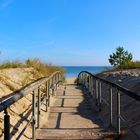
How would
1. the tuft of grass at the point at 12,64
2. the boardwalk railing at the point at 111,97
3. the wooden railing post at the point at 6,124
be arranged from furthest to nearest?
the tuft of grass at the point at 12,64
the boardwalk railing at the point at 111,97
the wooden railing post at the point at 6,124

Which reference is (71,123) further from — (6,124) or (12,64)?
(12,64)

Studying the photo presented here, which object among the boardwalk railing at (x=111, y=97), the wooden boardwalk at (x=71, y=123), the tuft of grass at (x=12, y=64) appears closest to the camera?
the boardwalk railing at (x=111, y=97)

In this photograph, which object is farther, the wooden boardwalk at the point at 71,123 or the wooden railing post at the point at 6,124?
the wooden boardwalk at the point at 71,123

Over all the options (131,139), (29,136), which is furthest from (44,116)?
(131,139)

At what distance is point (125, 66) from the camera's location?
32531mm

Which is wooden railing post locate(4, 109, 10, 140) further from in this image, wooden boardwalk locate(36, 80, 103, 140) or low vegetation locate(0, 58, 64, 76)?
low vegetation locate(0, 58, 64, 76)

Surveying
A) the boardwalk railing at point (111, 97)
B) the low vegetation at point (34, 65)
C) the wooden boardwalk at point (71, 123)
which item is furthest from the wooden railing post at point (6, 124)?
the low vegetation at point (34, 65)

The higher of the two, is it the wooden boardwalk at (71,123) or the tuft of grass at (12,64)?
the tuft of grass at (12,64)

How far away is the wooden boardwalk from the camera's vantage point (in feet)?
29.2

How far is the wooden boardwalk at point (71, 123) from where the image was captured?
8914mm

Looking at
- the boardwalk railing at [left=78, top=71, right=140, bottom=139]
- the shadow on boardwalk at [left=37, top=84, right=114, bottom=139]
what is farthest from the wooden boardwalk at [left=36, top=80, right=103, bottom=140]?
the boardwalk railing at [left=78, top=71, right=140, bottom=139]

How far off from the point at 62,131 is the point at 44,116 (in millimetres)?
2298

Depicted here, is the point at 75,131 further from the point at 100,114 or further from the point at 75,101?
the point at 75,101

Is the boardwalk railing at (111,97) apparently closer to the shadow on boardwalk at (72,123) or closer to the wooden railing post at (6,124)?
the shadow on boardwalk at (72,123)
